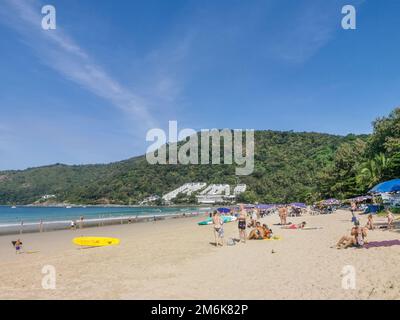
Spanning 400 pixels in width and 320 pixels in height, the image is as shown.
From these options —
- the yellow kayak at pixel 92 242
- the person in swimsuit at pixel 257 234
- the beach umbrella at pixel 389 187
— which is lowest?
the yellow kayak at pixel 92 242

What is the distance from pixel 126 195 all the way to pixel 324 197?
109749 millimetres

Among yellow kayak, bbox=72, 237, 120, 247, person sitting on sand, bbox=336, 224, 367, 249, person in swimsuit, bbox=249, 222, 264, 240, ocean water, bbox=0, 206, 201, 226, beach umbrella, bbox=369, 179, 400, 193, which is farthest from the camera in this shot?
ocean water, bbox=0, 206, 201, 226

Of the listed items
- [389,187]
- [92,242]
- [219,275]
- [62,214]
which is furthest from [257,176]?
[219,275]

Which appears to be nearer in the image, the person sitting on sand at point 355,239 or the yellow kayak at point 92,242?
the person sitting on sand at point 355,239

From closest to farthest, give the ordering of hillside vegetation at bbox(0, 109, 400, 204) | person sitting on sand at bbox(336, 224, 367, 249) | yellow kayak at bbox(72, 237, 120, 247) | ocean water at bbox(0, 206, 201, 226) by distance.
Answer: person sitting on sand at bbox(336, 224, 367, 249) → yellow kayak at bbox(72, 237, 120, 247) → ocean water at bbox(0, 206, 201, 226) → hillside vegetation at bbox(0, 109, 400, 204)

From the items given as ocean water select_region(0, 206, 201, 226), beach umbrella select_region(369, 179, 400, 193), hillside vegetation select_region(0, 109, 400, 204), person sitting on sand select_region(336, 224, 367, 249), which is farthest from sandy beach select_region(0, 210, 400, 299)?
hillside vegetation select_region(0, 109, 400, 204)

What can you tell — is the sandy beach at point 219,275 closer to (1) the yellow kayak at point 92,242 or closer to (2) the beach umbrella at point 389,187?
(1) the yellow kayak at point 92,242

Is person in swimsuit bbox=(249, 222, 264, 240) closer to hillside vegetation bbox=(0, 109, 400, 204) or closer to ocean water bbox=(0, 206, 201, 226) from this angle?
ocean water bbox=(0, 206, 201, 226)

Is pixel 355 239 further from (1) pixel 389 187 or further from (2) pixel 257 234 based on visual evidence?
(1) pixel 389 187

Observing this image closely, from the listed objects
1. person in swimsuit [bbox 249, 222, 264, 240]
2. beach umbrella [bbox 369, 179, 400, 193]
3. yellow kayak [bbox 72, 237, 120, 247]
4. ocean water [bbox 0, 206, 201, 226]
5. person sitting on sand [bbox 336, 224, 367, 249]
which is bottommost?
ocean water [bbox 0, 206, 201, 226]

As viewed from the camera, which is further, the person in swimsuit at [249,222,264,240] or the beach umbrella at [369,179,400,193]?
the person in swimsuit at [249,222,264,240]

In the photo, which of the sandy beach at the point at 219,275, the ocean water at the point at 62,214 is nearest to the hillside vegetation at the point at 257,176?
the ocean water at the point at 62,214

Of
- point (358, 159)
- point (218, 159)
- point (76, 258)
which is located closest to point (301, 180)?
point (218, 159)

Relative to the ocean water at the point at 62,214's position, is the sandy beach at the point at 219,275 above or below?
above
